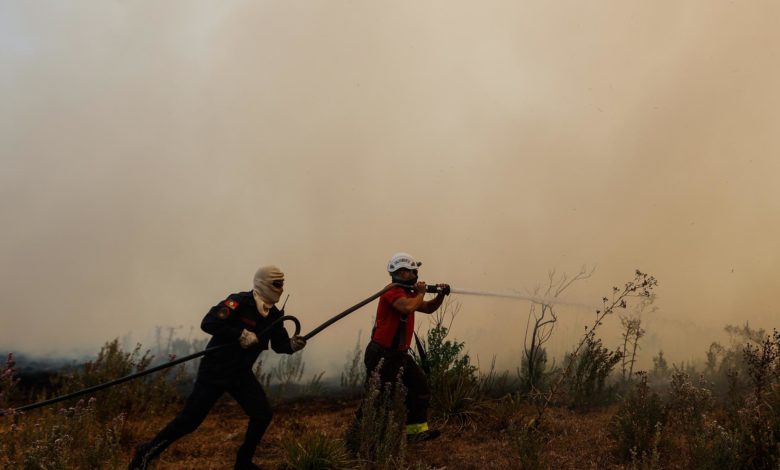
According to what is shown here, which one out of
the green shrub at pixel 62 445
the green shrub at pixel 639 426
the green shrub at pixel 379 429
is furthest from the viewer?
the green shrub at pixel 639 426

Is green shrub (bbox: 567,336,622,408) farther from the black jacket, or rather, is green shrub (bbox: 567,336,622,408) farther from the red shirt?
the black jacket

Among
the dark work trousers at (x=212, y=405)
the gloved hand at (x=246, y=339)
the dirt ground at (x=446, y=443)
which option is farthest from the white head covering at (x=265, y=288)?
the dirt ground at (x=446, y=443)

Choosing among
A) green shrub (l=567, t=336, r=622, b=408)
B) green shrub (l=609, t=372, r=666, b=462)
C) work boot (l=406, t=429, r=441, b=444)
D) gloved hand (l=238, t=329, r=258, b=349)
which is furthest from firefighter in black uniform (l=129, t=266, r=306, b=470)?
green shrub (l=567, t=336, r=622, b=408)

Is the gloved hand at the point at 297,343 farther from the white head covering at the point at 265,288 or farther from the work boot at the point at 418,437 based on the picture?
the work boot at the point at 418,437

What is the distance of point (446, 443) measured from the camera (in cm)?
534

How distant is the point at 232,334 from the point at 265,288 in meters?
0.49

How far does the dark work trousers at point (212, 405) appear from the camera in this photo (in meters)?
4.04

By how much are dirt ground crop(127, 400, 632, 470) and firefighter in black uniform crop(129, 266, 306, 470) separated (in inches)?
30.8

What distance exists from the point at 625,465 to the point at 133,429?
4.84 m

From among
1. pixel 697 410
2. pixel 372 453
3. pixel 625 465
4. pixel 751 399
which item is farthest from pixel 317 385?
pixel 751 399

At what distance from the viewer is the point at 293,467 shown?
439 cm

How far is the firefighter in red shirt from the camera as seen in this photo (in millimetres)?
5066

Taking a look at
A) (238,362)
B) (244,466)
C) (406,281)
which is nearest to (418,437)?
(406,281)

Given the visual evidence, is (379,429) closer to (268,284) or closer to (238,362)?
(238,362)
